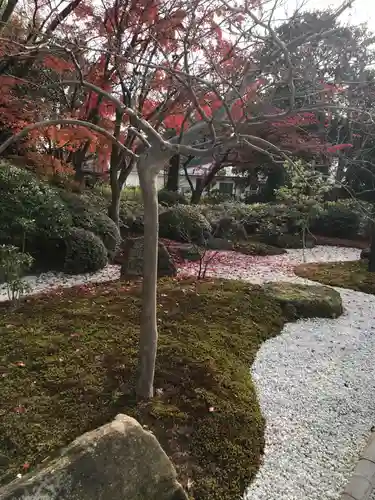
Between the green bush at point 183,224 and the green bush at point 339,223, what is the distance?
5.36 m

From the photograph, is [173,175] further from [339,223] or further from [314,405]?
[314,405]

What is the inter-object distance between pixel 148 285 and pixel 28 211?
3947 mm

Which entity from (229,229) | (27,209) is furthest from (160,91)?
(229,229)

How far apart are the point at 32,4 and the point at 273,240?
7.87 m

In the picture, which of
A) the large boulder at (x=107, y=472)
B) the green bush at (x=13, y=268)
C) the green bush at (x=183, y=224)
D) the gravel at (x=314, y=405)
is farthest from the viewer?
the green bush at (x=183, y=224)

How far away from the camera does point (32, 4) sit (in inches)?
253

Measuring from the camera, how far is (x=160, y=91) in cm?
679

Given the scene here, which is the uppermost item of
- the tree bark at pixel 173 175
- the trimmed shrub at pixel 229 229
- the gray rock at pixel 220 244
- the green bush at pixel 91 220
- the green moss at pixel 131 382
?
the tree bark at pixel 173 175

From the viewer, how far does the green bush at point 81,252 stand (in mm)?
6156

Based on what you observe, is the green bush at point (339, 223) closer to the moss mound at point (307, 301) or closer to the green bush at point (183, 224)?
the green bush at point (183, 224)

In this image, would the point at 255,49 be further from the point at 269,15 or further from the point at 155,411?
the point at 155,411

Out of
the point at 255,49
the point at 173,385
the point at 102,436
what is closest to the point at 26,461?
the point at 102,436

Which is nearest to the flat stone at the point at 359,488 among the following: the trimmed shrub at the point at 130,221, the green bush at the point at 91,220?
the green bush at the point at 91,220

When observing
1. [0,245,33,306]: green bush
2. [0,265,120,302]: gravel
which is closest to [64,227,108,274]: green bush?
[0,265,120,302]: gravel
